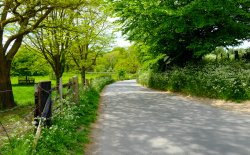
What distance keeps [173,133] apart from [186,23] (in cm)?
1278

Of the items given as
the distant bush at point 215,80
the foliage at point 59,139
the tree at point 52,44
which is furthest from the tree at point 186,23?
the foliage at point 59,139

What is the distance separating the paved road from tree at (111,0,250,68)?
24.8 feet

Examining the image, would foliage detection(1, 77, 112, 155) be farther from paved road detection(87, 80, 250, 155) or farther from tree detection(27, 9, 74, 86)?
tree detection(27, 9, 74, 86)

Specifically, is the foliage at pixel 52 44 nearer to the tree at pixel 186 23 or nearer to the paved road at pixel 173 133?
the tree at pixel 186 23

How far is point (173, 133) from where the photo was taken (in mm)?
8883

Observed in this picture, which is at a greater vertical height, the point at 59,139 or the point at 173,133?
the point at 59,139

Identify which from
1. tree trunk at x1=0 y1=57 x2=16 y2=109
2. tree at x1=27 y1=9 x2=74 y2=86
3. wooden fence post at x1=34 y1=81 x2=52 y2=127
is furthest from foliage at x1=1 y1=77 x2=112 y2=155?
tree at x1=27 y1=9 x2=74 y2=86

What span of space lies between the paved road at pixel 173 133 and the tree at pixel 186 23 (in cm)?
757

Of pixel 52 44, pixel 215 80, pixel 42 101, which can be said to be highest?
pixel 52 44

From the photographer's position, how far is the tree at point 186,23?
1867 centimetres

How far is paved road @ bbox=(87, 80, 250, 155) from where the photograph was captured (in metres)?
7.19

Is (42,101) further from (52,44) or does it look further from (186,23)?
(52,44)

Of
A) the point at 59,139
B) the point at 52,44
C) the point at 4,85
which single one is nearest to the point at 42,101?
the point at 59,139

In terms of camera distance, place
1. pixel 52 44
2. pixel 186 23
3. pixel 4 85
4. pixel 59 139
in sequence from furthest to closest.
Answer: pixel 52 44 → pixel 186 23 → pixel 4 85 → pixel 59 139
